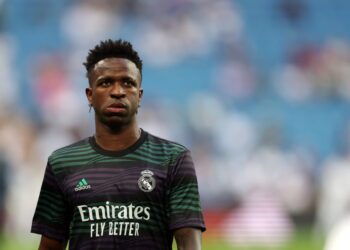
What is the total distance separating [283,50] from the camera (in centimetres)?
1892

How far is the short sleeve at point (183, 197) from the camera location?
461 centimetres

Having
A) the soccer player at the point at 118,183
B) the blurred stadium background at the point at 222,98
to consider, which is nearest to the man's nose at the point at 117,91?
the soccer player at the point at 118,183

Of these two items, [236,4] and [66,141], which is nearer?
[66,141]

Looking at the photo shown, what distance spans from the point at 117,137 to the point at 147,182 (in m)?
0.26

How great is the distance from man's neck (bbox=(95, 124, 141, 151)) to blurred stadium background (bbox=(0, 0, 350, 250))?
37.1 ft

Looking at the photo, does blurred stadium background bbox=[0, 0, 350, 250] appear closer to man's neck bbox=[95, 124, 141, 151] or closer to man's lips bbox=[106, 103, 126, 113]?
man's neck bbox=[95, 124, 141, 151]

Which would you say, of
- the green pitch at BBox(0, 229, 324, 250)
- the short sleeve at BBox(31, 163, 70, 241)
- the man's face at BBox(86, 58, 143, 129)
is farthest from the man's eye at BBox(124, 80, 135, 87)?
the green pitch at BBox(0, 229, 324, 250)

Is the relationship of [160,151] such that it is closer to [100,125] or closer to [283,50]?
[100,125]

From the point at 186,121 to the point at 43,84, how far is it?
2424 millimetres

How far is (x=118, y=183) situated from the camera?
15.3 feet

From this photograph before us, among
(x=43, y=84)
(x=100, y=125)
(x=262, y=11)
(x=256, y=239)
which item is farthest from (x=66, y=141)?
(x=100, y=125)

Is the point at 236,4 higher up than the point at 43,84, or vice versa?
the point at 236,4

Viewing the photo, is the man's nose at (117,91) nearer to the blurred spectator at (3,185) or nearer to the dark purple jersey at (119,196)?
the dark purple jersey at (119,196)

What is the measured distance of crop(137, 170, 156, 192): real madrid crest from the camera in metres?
4.62
